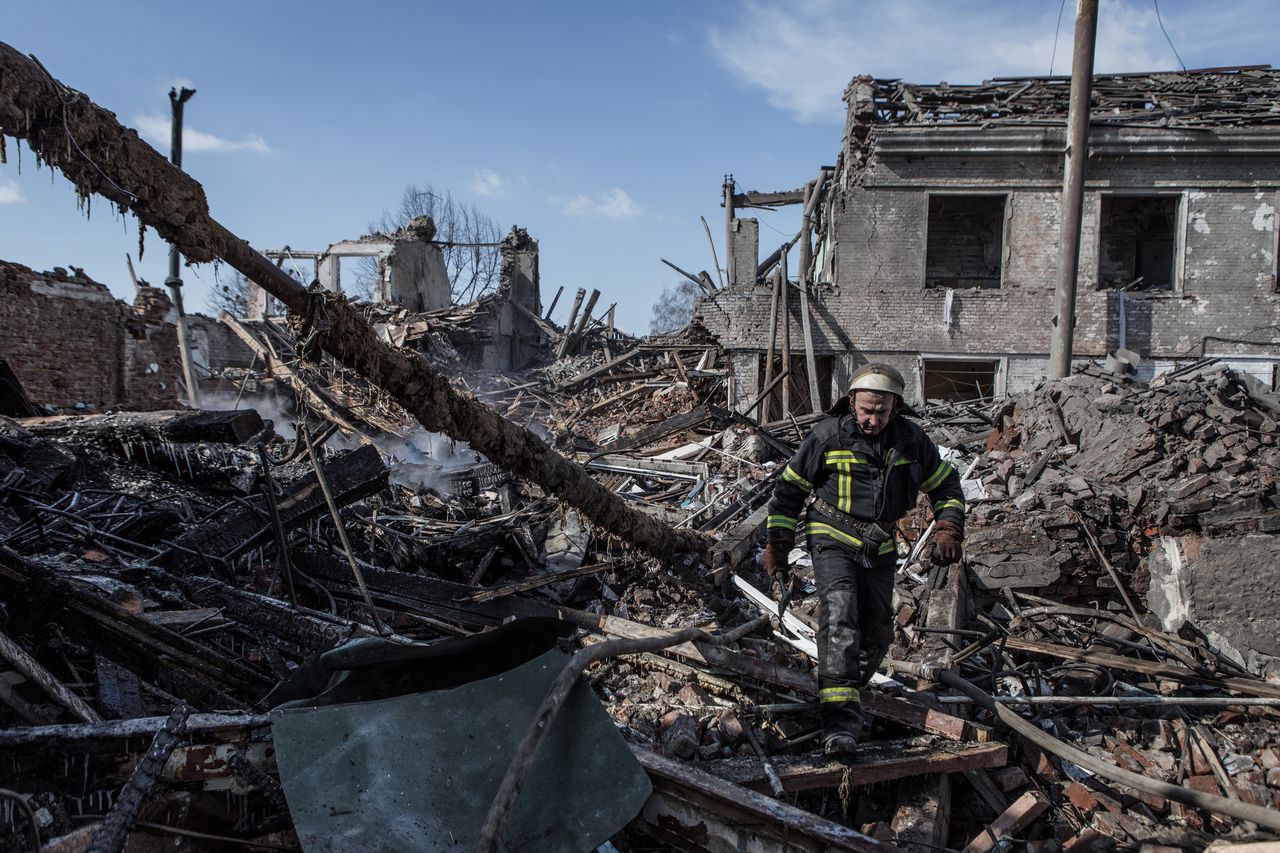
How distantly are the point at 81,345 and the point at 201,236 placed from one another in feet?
40.3

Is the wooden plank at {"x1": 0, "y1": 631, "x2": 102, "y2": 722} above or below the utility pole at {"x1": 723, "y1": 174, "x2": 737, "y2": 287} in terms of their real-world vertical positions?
below

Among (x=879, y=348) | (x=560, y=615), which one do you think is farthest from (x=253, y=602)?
(x=879, y=348)

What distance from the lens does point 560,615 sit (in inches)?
214

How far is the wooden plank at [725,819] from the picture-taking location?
2.86 meters

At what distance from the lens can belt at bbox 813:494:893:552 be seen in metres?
3.93

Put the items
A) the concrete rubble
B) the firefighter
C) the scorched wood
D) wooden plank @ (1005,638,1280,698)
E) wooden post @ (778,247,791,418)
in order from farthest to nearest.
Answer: wooden post @ (778,247,791,418)
the scorched wood
wooden plank @ (1005,638,1280,698)
the firefighter
the concrete rubble

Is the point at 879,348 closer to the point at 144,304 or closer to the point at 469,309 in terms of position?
the point at 469,309

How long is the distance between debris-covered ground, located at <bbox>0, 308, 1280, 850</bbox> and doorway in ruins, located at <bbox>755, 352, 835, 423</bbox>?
3965 mm

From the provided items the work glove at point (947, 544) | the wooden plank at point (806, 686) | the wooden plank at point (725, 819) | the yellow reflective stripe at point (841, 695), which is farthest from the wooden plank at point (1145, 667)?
the wooden plank at point (725, 819)

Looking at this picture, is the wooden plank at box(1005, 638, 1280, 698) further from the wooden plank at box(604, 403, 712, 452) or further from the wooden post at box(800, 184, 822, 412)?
the wooden post at box(800, 184, 822, 412)

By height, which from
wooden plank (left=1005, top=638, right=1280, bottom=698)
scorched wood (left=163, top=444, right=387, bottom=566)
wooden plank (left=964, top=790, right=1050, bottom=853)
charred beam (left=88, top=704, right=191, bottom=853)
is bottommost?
wooden plank (left=964, top=790, right=1050, bottom=853)

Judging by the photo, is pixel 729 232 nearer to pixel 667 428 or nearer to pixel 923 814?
pixel 667 428

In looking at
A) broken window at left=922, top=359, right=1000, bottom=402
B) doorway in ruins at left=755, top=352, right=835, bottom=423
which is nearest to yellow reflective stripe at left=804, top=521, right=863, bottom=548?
doorway in ruins at left=755, top=352, right=835, bottom=423

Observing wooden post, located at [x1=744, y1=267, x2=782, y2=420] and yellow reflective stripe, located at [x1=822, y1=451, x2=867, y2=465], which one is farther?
wooden post, located at [x1=744, y1=267, x2=782, y2=420]
